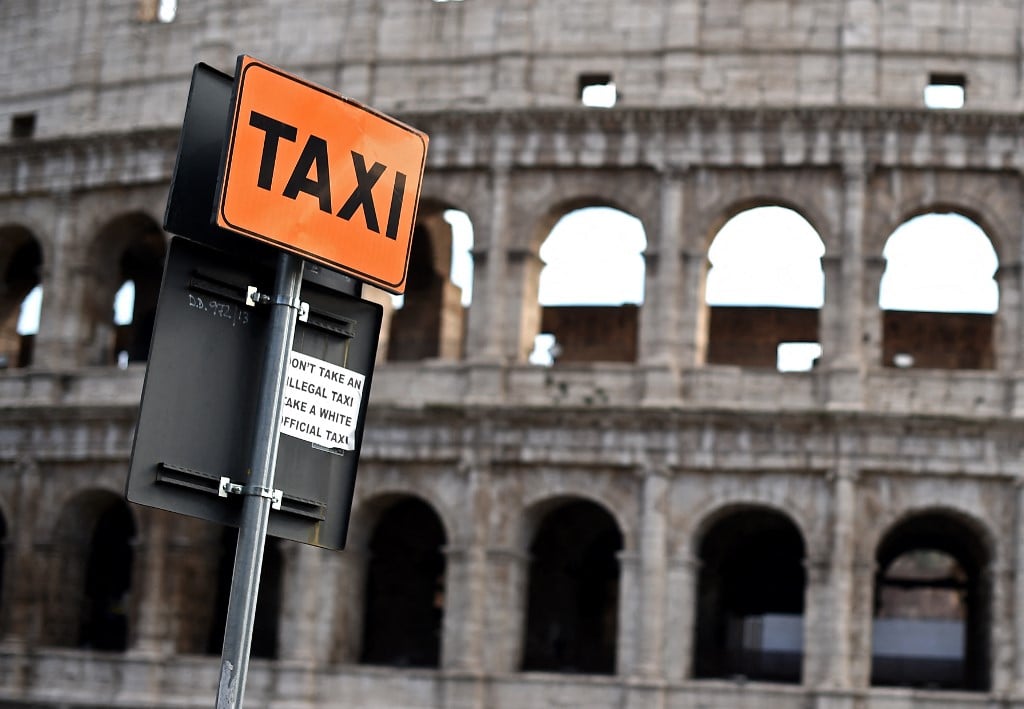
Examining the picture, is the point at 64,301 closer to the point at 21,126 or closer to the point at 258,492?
the point at 21,126

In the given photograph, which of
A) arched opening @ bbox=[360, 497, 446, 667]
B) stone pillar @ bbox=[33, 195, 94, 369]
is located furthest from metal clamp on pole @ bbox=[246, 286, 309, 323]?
stone pillar @ bbox=[33, 195, 94, 369]

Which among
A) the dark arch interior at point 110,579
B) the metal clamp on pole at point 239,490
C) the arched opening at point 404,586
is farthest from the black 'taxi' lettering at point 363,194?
the dark arch interior at point 110,579

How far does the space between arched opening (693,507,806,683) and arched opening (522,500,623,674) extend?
1746 millimetres

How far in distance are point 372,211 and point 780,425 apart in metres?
22.5

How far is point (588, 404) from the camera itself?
27.5 m

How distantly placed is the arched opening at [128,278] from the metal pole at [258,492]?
84.2 feet

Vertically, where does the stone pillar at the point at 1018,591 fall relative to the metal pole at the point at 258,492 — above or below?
above

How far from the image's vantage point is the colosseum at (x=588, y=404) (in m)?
27.0

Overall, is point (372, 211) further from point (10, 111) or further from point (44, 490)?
point (10, 111)

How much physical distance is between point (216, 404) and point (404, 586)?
27.1m

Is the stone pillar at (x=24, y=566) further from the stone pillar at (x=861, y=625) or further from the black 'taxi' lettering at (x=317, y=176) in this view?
the black 'taxi' lettering at (x=317, y=176)

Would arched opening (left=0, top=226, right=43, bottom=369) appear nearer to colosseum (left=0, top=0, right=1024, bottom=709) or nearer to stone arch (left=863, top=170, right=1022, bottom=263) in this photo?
colosseum (left=0, top=0, right=1024, bottom=709)

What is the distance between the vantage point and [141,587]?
29.5m

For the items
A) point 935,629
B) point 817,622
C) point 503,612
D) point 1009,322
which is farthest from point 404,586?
point 1009,322
